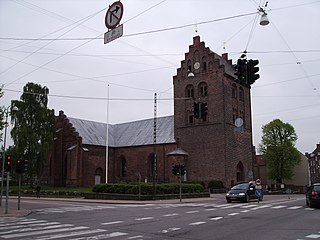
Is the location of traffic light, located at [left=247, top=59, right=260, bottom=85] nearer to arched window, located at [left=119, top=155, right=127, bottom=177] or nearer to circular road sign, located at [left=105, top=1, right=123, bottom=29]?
circular road sign, located at [left=105, top=1, right=123, bottom=29]

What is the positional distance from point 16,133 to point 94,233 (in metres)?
43.3

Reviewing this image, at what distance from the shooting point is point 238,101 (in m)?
53.5

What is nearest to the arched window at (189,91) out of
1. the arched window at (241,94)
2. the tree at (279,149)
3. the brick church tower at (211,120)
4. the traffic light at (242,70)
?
the brick church tower at (211,120)

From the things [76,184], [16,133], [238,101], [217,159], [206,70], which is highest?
[206,70]

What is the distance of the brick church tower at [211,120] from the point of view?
159 feet

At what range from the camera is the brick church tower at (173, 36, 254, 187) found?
4853 cm

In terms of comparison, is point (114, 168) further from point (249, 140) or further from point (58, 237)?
point (58, 237)

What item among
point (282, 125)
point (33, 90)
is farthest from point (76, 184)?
point (282, 125)

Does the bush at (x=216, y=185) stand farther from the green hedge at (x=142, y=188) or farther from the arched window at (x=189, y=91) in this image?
the arched window at (x=189, y=91)

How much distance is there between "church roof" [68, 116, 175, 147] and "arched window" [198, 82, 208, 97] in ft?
25.2

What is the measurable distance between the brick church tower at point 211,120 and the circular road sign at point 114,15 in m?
34.8

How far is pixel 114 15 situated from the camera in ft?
43.4

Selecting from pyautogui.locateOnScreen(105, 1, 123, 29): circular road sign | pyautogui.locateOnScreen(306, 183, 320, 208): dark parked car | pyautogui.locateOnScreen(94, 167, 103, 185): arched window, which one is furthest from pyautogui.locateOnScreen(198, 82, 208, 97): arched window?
pyautogui.locateOnScreen(105, 1, 123, 29): circular road sign

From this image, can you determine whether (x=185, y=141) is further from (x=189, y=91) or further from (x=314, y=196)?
(x=314, y=196)
